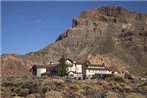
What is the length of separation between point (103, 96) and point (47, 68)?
→ 60.3m

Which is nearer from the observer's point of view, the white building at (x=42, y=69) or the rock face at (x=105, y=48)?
the white building at (x=42, y=69)

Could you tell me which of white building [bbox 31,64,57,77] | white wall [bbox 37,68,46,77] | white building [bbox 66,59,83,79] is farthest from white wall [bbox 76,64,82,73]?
white wall [bbox 37,68,46,77]

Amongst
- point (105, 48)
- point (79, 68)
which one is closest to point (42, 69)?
point (79, 68)

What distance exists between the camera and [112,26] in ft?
652

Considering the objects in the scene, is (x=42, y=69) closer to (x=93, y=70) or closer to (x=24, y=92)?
(x=93, y=70)

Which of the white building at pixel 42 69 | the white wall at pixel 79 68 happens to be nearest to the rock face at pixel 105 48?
the white wall at pixel 79 68

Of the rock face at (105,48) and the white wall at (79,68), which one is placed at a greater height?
the rock face at (105,48)

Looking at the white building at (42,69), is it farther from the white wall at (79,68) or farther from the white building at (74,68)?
the white wall at (79,68)

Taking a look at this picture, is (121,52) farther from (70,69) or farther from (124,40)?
(70,69)

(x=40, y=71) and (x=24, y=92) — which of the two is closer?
(x=24, y=92)

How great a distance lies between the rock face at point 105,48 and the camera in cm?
14225

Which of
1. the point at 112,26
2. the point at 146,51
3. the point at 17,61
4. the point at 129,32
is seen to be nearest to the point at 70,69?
the point at 17,61

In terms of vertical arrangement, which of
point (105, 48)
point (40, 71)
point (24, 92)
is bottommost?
point (40, 71)

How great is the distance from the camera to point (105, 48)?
158 metres
